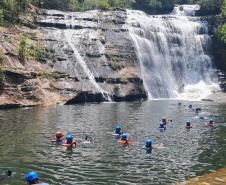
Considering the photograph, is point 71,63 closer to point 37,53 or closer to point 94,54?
point 37,53

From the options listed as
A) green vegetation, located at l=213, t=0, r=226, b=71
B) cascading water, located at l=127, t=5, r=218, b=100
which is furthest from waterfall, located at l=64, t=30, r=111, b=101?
green vegetation, located at l=213, t=0, r=226, b=71

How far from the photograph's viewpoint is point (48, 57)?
85.1 m

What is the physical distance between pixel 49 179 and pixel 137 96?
200ft

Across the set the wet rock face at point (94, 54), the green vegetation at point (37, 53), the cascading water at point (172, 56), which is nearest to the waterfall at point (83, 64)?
the wet rock face at point (94, 54)

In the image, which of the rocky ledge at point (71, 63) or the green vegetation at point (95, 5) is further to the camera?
the green vegetation at point (95, 5)

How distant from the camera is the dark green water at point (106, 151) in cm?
2934

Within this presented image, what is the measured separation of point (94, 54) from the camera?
90.9 meters

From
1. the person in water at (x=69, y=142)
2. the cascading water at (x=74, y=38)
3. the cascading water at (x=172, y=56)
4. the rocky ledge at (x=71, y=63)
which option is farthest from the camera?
the cascading water at (x=172, y=56)

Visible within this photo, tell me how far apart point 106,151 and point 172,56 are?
6936 cm

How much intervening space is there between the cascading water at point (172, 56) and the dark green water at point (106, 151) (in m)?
36.1

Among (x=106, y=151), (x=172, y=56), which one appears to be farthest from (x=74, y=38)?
(x=106, y=151)

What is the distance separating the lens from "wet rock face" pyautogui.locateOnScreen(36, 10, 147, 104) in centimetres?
8406

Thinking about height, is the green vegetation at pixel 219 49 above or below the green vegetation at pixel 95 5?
below

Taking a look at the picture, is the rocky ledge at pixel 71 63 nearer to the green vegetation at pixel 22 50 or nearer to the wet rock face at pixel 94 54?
the wet rock face at pixel 94 54
